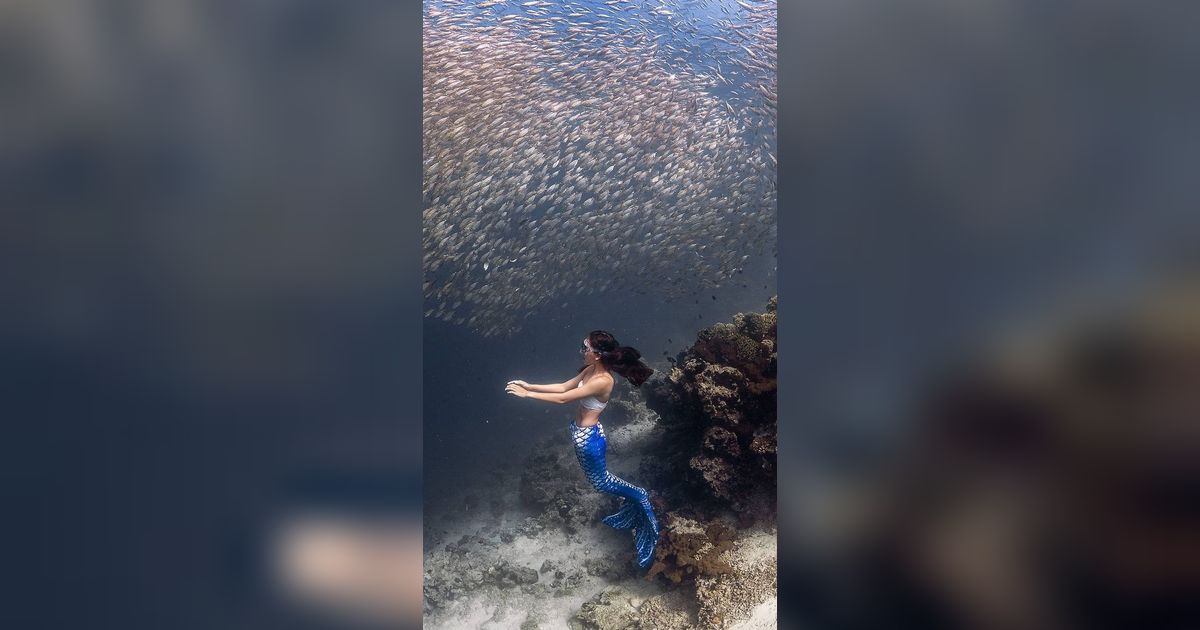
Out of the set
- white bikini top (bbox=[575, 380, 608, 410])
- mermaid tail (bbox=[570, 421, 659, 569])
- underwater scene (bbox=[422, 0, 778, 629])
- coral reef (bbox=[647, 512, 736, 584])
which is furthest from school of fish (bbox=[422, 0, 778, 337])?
coral reef (bbox=[647, 512, 736, 584])

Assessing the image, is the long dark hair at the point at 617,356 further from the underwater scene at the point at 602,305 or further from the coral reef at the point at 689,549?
the coral reef at the point at 689,549

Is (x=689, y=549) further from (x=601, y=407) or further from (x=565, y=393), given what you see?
(x=565, y=393)

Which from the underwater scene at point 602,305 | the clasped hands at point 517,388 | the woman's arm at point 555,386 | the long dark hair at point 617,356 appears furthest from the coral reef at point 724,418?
the clasped hands at point 517,388

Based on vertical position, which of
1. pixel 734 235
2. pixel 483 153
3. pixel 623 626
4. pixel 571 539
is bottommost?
pixel 623 626

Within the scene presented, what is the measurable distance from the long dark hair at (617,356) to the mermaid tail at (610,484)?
33cm

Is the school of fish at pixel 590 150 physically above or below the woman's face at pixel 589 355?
above

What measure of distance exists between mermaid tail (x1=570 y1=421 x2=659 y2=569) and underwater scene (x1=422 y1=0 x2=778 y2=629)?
0.01 metres

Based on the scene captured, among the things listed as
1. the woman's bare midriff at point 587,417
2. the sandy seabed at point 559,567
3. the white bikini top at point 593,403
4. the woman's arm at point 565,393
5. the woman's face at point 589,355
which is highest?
the woman's face at point 589,355

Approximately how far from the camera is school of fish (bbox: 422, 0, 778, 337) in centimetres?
357

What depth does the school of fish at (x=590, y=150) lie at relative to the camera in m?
3.57
